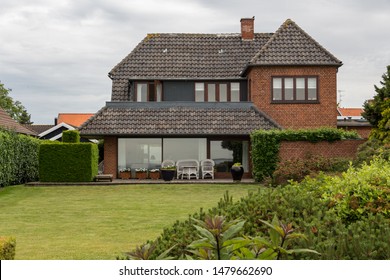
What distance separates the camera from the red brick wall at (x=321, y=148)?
33.2 m

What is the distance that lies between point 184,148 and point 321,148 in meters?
8.35

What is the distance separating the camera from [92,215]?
19.2m

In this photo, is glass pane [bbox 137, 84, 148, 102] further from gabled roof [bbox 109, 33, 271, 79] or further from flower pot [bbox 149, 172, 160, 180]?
flower pot [bbox 149, 172, 160, 180]

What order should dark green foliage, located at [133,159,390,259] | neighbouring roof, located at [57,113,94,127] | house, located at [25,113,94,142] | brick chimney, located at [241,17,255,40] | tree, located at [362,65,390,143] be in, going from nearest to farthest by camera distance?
dark green foliage, located at [133,159,390,259], tree, located at [362,65,390,143], brick chimney, located at [241,17,255,40], house, located at [25,113,94,142], neighbouring roof, located at [57,113,94,127]

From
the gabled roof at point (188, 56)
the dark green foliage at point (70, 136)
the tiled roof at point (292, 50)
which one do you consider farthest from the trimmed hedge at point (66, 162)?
the tiled roof at point (292, 50)

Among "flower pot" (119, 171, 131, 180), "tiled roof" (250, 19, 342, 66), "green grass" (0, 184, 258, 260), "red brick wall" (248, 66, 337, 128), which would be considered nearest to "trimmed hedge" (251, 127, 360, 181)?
"green grass" (0, 184, 258, 260)

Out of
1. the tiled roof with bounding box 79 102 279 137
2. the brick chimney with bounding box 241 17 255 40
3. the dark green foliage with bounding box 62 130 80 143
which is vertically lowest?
the dark green foliage with bounding box 62 130 80 143

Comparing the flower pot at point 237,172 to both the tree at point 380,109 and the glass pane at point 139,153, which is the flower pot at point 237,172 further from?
the tree at point 380,109

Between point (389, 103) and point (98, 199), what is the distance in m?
16.6

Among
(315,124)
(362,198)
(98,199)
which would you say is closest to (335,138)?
(315,124)

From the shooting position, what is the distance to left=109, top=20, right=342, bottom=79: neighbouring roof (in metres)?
38.6

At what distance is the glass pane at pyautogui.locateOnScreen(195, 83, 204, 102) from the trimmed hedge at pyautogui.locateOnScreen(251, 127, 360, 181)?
835cm

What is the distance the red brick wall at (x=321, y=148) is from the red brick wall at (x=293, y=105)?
17.3 ft
